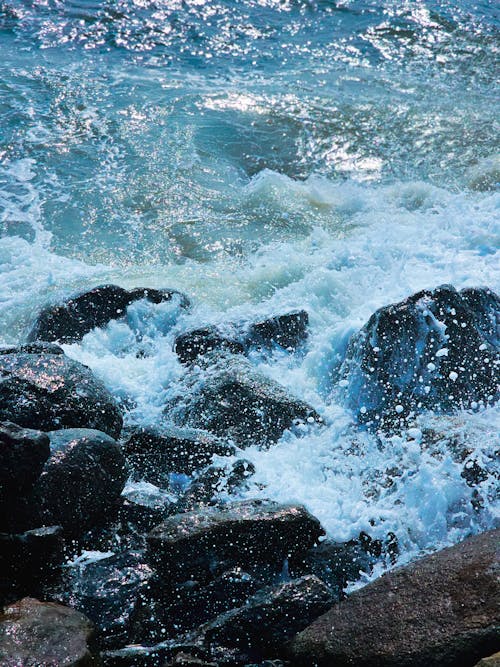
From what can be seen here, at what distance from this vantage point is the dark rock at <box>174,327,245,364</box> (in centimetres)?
648

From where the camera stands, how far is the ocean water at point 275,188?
17.2ft

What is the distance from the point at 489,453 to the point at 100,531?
240 cm

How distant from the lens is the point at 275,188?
9672 millimetres

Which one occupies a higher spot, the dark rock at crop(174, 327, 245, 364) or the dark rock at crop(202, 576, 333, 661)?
the dark rock at crop(202, 576, 333, 661)

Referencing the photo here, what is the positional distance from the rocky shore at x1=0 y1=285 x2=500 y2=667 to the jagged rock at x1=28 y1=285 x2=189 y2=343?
901 mm

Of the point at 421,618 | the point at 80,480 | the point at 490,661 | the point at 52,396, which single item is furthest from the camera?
the point at 52,396

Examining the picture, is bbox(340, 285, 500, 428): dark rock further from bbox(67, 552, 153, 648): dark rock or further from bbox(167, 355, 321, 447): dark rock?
bbox(67, 552, 153, 648): dark rock

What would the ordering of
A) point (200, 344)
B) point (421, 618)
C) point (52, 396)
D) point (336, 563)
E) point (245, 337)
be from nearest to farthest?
point (421, 618) < point (336, 563) < point (52, 396) < point (200, 344) < point (245, 337)

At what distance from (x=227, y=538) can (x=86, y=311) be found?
132 inches

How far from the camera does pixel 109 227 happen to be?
8.91 metres

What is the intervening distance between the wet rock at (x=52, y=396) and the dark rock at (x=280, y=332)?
5.43 feet

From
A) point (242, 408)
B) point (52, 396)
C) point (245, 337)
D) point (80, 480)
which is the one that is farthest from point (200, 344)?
point (80, 480)

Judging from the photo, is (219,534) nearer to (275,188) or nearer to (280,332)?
(280,332)

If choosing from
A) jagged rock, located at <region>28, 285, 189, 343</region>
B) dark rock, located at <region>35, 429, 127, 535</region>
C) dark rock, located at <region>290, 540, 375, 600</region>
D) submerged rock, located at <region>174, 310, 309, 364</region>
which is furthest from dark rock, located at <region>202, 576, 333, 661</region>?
jagged rock, located at <region>28, 285, 189, 343</region>
